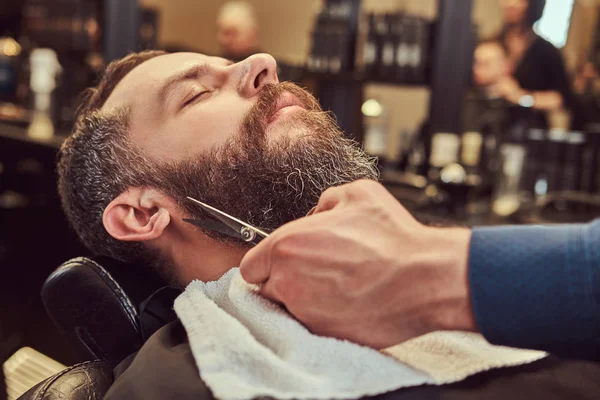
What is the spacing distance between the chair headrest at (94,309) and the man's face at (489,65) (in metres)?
3.95

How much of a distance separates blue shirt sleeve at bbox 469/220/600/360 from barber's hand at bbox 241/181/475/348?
0.09 ft

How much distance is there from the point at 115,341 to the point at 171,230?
281mm

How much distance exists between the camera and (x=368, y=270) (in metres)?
0.85

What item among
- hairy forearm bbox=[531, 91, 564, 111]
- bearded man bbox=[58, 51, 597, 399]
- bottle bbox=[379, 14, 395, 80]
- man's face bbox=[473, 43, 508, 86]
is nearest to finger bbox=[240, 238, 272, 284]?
bearded man bbox=[58, 51, 597, 399]

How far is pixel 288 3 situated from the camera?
752 centimetres

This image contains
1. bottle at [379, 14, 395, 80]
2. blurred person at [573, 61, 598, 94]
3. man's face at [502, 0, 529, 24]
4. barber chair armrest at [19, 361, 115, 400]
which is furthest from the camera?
blurred person at [573, 61, 598, 94]

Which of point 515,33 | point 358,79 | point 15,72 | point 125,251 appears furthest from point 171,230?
point 515,33

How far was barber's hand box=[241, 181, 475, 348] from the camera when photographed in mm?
815

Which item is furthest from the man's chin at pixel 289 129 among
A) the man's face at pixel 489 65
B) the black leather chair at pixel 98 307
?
the man's face at pixel 489 65

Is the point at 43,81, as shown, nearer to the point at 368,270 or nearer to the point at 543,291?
the point at 368,270

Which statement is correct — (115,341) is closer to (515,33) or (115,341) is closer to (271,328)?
(271,328)

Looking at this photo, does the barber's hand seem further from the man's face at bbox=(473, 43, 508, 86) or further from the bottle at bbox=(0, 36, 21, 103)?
the bottle at bbox=(0, 36, 21, 103)

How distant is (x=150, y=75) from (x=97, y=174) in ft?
0.84

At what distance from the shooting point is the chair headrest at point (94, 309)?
1.17m
